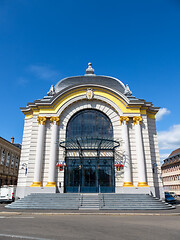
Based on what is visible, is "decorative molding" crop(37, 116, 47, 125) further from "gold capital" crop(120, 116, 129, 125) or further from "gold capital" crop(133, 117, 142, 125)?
"gold capital" crop(133, 117, 142, 125)

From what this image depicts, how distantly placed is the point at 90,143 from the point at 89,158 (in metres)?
2.08

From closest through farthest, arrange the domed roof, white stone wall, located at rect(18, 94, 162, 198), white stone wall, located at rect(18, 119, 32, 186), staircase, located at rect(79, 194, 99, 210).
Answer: staircase, located at rect(79, 194, 99, 210) → white stone wall, located at rect(18, 94, 162, 198) → white stone wall, located at rect(18, 119, 32, 186) → the domed roof

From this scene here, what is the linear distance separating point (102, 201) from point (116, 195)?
214 cm

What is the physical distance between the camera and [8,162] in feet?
156

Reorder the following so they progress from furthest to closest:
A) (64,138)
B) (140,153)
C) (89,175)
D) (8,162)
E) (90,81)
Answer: (8,162) < (90,81) < (64,138) < (89,175) < (140,153)

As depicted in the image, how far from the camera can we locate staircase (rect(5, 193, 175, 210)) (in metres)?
18.1

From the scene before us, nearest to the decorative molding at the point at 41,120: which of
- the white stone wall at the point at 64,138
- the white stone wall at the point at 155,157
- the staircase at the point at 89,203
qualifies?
the white stone wall at the point at 64,138

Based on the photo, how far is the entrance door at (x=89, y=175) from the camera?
24.4 meters

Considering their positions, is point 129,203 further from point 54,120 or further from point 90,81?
point 90,81

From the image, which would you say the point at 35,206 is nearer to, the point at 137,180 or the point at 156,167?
the point at 137,180

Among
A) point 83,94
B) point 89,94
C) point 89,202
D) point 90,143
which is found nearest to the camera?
point 89,202

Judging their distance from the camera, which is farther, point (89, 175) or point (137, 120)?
point (137, 120)

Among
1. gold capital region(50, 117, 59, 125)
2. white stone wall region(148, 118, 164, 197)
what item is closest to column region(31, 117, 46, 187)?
gold capital region(50, 117, 59, 125)

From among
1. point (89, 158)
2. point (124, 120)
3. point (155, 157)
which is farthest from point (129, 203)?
point (124, 120)
